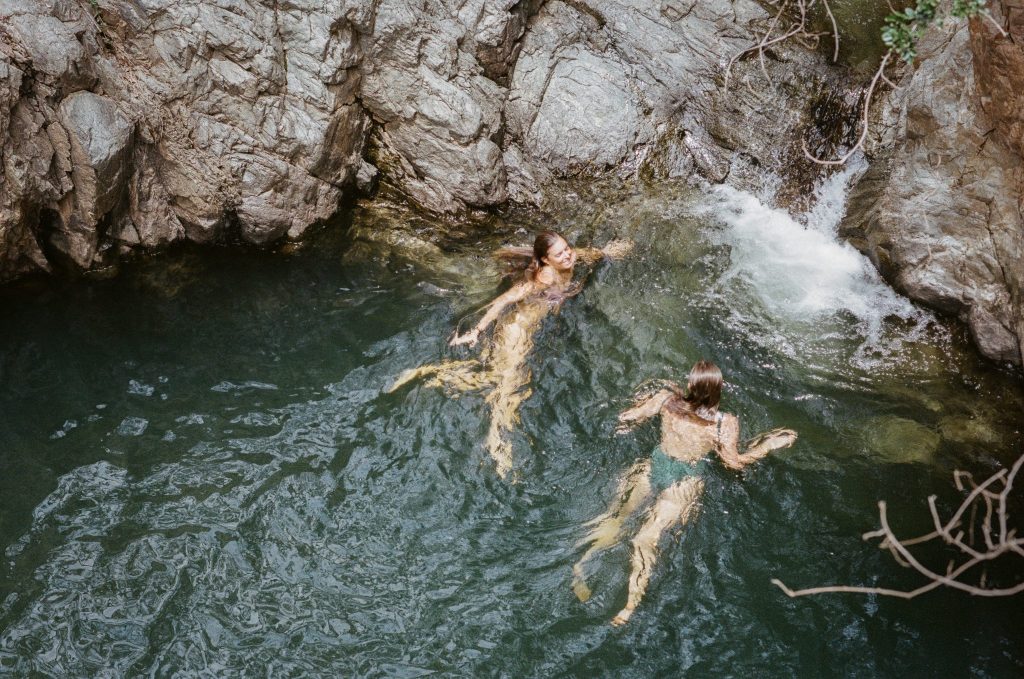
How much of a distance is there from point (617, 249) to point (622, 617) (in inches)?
166

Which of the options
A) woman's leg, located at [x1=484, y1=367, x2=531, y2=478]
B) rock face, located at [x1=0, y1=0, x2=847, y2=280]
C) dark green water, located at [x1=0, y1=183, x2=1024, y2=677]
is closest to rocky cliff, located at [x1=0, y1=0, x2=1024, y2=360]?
rock face, located at [x1=0, y1=0, x2=847, y2=280]

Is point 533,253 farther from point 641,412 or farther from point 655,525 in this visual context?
point 655,525

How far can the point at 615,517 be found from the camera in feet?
18.5

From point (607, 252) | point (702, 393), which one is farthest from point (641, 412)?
point (607, 252)

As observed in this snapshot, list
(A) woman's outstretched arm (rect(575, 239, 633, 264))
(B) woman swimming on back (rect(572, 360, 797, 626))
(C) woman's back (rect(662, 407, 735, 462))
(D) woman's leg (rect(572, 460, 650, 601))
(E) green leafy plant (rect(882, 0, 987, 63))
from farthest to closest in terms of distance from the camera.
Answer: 1. (A) woman's outstretched arm (rect(575, 239, 633, 264))
2. (C) woman's back (rect(662, 407, 735, 462))
3. (B) woman swimming on back (rect(572, 360, 797, 626))
4. (D) woman's leg (rect(572, 460, 650, 601))
5. (E) green leafy plant (rect(882, 0, 987, 63))

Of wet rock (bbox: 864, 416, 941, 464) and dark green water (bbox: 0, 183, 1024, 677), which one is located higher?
wet rock (bbox: 864, 416, 941, 464)

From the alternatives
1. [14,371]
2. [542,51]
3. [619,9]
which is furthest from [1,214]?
[619,9]

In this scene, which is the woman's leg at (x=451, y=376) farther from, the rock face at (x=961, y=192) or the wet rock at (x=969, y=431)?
the rock face at (x=961, y=192)

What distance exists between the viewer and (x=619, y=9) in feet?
30.6

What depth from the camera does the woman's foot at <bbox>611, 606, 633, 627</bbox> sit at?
5.07m

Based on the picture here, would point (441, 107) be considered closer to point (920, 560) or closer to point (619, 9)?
point (619, 9)

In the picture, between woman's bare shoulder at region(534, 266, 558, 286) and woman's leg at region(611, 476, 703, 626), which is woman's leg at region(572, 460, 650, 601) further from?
woman's bare shoulder at region(534, 266, 558, 286)

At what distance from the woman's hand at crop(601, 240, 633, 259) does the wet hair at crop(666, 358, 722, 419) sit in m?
2.59

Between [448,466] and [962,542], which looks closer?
[962,542]
